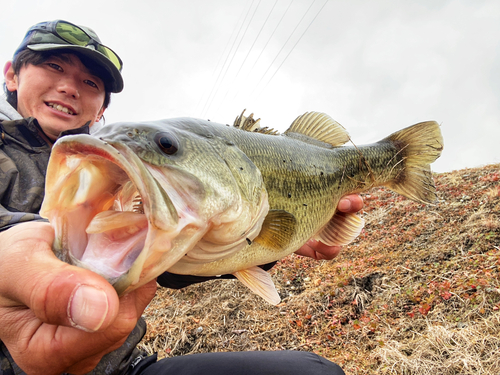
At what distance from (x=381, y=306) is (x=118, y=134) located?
158 inches

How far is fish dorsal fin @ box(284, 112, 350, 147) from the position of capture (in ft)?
8.04

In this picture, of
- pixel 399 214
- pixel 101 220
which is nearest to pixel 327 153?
pixel 101 220

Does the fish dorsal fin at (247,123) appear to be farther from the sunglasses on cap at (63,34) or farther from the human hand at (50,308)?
the sunglasses on cap at (63,34)

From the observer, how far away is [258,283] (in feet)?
6.01

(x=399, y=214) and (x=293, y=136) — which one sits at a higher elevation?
(x=293, y=136)

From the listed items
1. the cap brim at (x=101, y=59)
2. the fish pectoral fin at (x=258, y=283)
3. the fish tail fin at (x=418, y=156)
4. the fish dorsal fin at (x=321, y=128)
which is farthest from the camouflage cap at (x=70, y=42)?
the fish tail fin at (x=418, y=156)

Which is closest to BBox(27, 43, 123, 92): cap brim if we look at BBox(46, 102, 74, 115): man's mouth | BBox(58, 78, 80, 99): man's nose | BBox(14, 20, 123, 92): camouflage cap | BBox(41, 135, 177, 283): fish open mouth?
BBox(14, 20, 123, 92): camouflage cap

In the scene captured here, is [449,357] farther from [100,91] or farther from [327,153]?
[100,91]

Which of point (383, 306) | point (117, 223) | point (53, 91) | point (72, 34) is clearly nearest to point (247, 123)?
point (117, 223)

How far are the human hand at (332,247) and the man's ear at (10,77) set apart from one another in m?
3.12

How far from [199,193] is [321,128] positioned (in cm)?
166

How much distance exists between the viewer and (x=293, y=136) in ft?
7.54

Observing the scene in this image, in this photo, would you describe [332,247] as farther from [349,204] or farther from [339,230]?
[349,204]

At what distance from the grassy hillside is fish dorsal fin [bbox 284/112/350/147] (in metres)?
2.27
